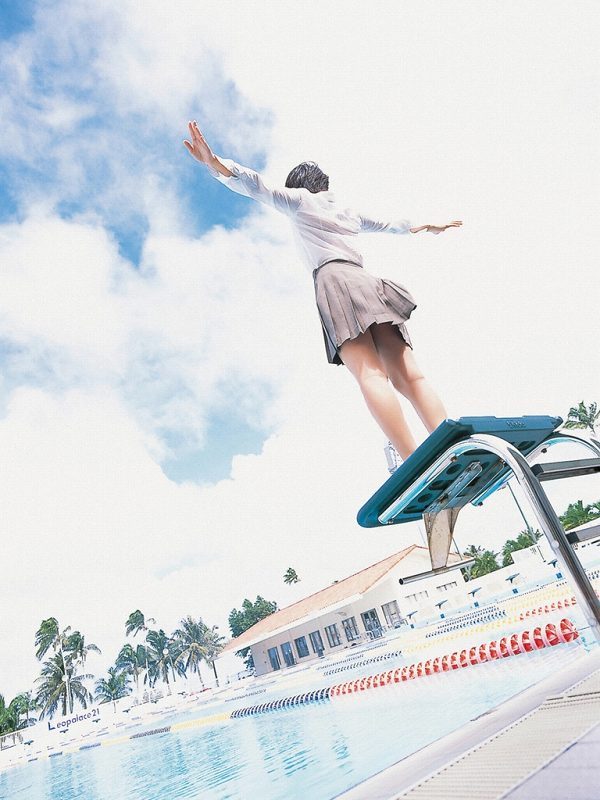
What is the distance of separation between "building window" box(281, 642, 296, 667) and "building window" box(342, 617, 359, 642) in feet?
23.8

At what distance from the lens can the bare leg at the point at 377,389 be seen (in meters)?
2.27

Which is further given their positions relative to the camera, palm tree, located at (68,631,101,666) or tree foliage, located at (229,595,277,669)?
tree foliage, located at (229,595,277,669)

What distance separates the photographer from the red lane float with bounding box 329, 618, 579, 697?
8930mm

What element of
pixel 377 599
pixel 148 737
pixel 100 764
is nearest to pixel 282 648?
pixel 377 599

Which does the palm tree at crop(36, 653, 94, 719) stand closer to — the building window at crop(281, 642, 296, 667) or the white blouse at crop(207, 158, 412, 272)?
the building window at crop(281, 642, 296, 667)

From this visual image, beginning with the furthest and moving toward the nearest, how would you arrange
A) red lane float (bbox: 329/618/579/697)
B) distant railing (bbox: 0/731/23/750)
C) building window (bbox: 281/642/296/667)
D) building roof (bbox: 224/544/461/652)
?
building window (bbox: 281/642/296/667), building roof (bbox: 224/544/461/652), distant railing (bbox: 0/731/23/750), red lane float (bbox: 329/618/579/697)

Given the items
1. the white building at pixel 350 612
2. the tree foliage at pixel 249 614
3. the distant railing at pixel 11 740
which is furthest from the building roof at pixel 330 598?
the tree foliage at pixel 249 614

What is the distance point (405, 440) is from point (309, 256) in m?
1.12

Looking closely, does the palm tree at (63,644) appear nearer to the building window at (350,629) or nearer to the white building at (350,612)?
the white building at (350,612)

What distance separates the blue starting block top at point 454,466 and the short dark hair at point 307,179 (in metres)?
1.79

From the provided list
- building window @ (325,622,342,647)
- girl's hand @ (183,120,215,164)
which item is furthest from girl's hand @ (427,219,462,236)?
building window @ (325,622,342,647)

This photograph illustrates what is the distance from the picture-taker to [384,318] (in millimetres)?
2430

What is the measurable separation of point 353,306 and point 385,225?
1029 mm

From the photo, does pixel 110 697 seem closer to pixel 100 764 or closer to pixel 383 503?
pixel 100 764
